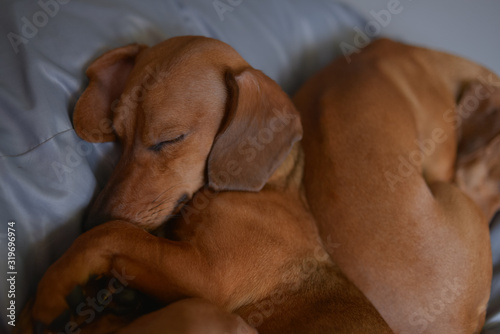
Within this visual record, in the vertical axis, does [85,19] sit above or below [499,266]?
above

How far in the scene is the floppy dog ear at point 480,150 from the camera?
205 cm

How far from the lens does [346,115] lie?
186 cm

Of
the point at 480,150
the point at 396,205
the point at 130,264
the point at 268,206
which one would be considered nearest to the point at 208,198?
the point at 268,206

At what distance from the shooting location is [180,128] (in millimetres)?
1499

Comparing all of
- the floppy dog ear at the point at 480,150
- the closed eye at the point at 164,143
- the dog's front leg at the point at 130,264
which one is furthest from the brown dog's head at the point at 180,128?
the floppy dog ear at the point at 480,150

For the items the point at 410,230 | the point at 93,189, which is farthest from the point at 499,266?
the point at 93,189

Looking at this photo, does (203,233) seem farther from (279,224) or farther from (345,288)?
(345,288)

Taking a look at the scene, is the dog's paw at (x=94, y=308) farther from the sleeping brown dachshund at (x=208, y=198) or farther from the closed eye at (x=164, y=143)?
the closed eye at (x=164, y=143)

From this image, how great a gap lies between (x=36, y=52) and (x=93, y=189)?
0.52m

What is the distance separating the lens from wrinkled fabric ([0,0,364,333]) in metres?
1.33

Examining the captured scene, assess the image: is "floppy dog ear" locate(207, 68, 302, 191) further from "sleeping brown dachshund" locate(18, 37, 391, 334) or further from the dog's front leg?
the dog's front leg

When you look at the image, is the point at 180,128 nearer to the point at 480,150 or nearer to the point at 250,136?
the point at 250,136

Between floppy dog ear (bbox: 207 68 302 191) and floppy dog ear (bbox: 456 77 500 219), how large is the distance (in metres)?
0.98

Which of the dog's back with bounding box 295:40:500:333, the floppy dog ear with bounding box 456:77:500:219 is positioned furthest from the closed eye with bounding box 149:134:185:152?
the floppy dog ear with bounding box 456:77:500:219
